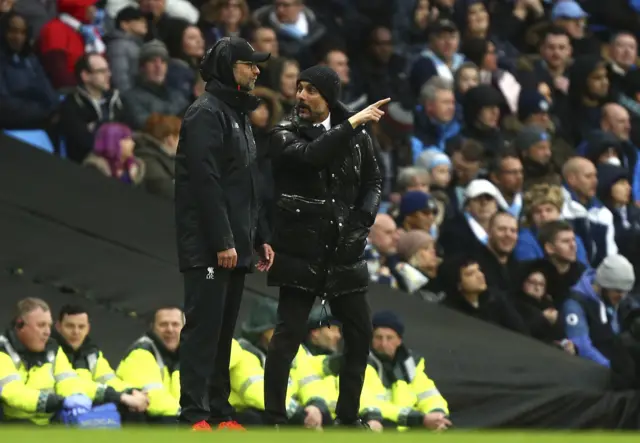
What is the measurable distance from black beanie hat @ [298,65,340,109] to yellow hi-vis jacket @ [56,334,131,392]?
3446 millimetres

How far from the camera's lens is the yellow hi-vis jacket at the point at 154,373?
1316 cm

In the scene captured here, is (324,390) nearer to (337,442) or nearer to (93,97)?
(93,97)

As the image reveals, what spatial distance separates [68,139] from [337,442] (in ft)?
28.1

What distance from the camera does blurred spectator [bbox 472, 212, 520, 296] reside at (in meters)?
16.7

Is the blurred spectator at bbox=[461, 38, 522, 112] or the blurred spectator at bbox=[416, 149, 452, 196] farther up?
the blurred spectator at bbox=[461, 38, 522, 112]

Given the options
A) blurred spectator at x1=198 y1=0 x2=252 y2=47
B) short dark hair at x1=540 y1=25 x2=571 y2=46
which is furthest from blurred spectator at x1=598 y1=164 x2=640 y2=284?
blurred spectator at x1=198 y1=0 x2=252 y2=47

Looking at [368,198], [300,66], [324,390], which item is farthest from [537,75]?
[368,198]

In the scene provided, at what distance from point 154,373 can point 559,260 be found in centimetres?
491

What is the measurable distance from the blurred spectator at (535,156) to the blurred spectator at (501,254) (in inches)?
66.8

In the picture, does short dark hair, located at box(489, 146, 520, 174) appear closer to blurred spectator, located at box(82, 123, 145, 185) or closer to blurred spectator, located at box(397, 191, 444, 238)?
blurred spectator, located at box(397, 191, 444, 238)

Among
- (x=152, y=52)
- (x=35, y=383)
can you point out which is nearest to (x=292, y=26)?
(x=152, y=52)

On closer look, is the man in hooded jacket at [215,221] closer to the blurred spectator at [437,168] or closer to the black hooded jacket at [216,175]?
the black hooded jacket at [216,175]

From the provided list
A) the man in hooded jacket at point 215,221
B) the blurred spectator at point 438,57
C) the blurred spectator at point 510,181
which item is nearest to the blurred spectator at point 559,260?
the blurred spectator at point 510,181

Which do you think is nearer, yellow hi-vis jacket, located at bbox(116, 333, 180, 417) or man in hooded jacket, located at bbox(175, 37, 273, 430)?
man in hooded jacket, located at bbox(175, 37, 273, 430)
